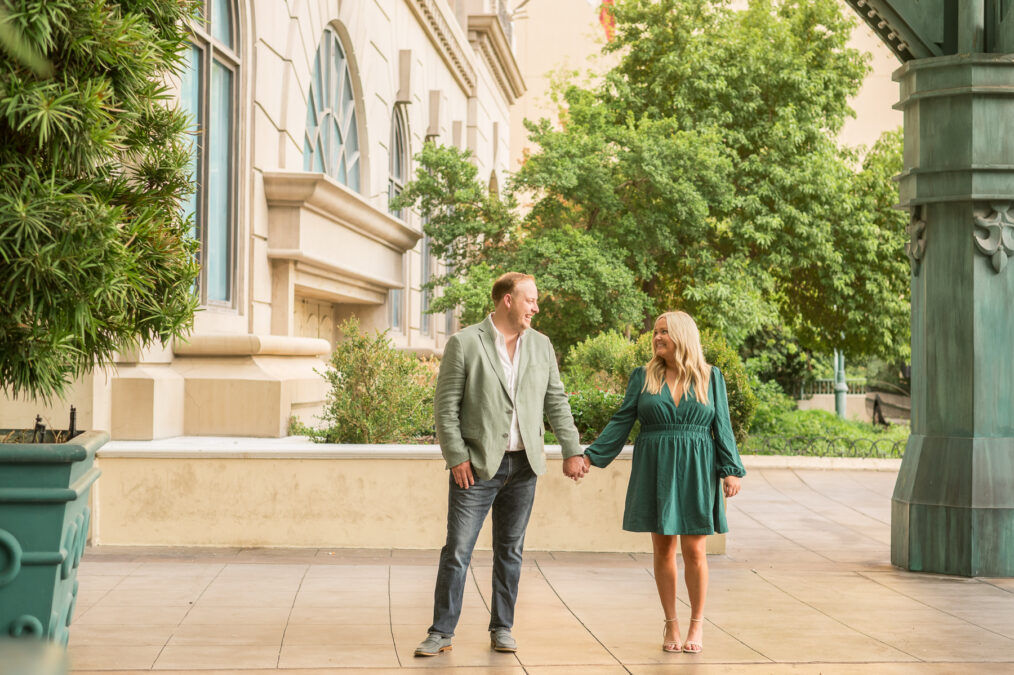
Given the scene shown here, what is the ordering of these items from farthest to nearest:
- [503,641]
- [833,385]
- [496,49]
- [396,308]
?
[833,385] → [496,49] → [396,308] → [503,641]

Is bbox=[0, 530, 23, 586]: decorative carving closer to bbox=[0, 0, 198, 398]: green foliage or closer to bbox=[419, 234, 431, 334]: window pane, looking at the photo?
bbox=[0, 0, 198, 398]: green foliage

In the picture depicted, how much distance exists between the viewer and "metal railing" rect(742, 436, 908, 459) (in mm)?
19281

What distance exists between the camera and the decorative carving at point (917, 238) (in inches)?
343

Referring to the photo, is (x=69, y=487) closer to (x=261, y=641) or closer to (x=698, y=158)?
(x=261, y=641)

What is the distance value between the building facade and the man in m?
4.80

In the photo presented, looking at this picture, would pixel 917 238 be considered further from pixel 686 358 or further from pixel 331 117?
pixel 331 117

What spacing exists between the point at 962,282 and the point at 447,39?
2000 centimetres

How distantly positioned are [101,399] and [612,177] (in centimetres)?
1336

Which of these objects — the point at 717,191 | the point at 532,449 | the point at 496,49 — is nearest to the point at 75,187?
the point at 532,449

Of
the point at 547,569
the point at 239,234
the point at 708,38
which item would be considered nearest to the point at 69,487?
the point at 547,569

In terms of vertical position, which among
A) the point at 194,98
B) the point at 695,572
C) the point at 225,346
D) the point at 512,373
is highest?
the point at 194,98

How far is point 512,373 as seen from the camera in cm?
610

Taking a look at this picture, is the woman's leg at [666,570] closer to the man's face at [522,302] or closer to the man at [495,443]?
the man at [495,443]

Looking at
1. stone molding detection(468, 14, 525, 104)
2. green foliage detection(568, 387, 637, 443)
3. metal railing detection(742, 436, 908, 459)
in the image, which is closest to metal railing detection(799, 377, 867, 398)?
stone molding detection(468, 14, 525, 104)
